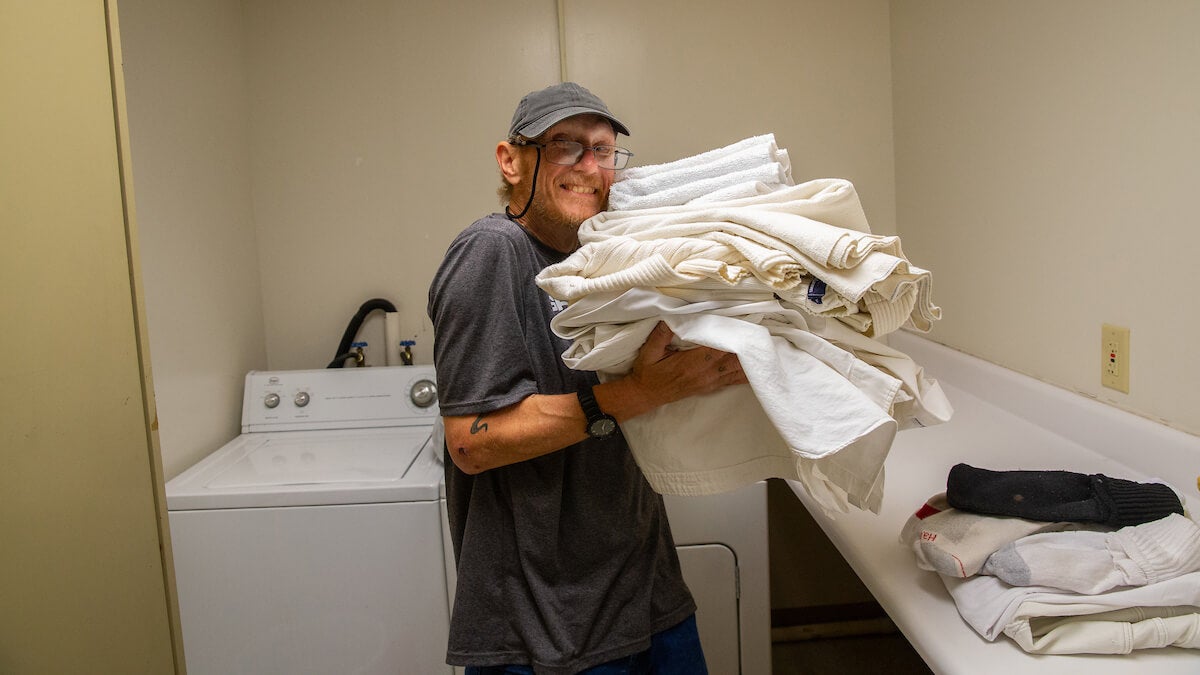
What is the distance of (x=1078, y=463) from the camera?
4.75ft

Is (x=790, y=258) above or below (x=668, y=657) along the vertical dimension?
above

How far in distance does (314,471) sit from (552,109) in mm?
1142

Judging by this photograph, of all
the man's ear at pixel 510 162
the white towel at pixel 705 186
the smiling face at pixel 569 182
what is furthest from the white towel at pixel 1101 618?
the man's ear at pixel 510 162

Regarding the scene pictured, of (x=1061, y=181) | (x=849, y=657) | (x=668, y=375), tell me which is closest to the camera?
(x=668, y=375)

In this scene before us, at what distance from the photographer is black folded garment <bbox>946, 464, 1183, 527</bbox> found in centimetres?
98

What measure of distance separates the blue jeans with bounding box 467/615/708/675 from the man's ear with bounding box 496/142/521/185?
2.43 ft

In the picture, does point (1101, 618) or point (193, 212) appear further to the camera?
point (193, 212)

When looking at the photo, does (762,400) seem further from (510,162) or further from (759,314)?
(510,162)

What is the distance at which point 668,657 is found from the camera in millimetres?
1173

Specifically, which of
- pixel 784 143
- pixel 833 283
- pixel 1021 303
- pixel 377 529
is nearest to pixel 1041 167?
pixel 1021 303

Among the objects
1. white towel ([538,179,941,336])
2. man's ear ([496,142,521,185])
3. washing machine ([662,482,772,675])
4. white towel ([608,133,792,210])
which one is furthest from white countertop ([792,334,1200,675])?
man's ear ([496,142,521,185])

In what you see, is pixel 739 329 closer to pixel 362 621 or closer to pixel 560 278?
pixel 560 278

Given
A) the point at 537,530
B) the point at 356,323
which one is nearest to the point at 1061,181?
the point at 537,530

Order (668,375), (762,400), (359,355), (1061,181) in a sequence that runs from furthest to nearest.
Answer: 1. (359,355)
2. (1061,181)
3. (668,375)
4. (762,400)
